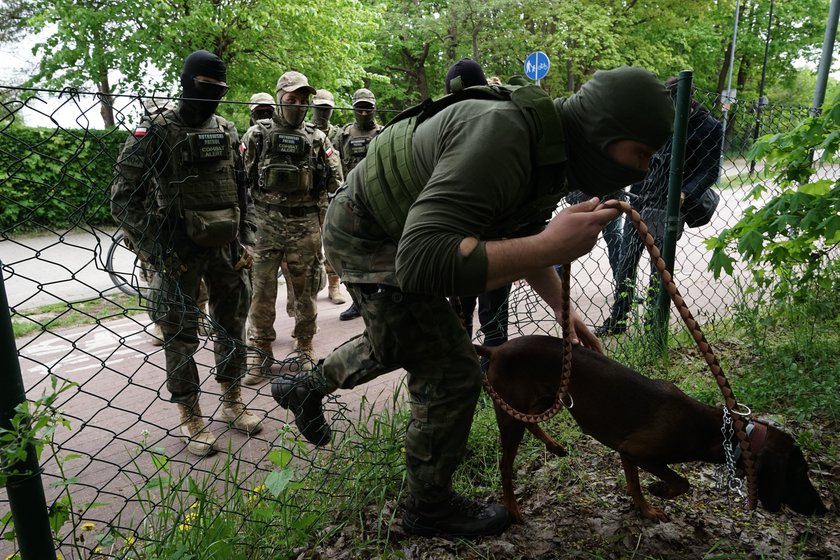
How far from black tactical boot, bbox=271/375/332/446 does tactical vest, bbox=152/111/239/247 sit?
3.85 feet

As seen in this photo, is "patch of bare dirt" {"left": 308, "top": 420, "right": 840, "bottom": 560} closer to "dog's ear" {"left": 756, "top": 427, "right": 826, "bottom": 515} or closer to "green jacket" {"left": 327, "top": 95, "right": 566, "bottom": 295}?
"dog's ear" {"left": 756, "top": 427, "right": 826, "bottom": 515}

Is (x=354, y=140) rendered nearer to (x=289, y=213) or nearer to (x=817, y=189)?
(x=289, y=213)

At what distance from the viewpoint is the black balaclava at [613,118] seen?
1706 millimetres

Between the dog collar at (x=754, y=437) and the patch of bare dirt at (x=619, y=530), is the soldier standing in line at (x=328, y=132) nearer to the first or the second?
the patch of bare dirt at (x=619, y=530)

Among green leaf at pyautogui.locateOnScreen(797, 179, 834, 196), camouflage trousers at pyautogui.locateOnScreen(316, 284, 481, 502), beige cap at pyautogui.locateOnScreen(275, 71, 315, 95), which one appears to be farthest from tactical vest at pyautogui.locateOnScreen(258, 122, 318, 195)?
green leaf at pyautogui.locateOnScreen(797, 179, 834, 196)

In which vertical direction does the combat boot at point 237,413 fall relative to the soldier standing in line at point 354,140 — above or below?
below

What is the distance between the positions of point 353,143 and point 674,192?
11.5ft

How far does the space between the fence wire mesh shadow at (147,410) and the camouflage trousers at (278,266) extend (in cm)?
37

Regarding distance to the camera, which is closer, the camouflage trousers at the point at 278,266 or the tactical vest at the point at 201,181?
the tactical vest at the point at 201,181

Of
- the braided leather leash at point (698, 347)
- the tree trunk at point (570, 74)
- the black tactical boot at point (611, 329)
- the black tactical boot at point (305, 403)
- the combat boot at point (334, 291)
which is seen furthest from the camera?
the tree trunk at point (570, 74)

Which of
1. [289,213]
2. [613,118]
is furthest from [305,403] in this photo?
[289,213]

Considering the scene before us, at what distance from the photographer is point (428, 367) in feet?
6.84

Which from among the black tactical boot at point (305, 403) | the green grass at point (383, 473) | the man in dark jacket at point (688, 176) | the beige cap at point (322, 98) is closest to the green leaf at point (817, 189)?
the green grass at point (383, 473)

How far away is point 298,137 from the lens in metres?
4.64
